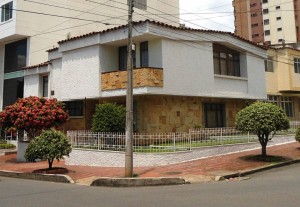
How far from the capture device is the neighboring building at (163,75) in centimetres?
1817

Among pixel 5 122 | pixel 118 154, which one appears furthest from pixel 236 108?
pixel 5 122

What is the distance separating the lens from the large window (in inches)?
864

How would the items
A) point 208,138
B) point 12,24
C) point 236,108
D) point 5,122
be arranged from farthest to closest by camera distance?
point 12,24 → point 236,108 → point 5,122 → point 208,138

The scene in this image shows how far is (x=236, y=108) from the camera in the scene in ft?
77.0

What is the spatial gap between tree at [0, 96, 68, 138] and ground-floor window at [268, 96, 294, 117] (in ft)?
57.6

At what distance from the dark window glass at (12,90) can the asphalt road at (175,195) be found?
1736 centimetres

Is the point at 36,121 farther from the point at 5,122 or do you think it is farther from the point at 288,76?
the point at 288,76

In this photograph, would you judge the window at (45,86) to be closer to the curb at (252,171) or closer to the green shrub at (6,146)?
the green shrub at (6,146)

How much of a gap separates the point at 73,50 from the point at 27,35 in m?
8.43

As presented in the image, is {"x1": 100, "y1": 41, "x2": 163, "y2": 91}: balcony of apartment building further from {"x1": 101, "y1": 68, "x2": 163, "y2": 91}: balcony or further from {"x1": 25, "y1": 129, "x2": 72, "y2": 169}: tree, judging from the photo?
{"x1": 25, "y1": 129, "x2": 72, "y2": 169}: tree

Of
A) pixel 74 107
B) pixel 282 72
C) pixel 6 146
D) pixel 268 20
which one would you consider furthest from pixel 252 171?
pixel 268 20

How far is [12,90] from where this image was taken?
28.5 m

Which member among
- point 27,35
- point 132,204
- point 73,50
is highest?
point 27,35

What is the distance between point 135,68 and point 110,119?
306 centimetres
